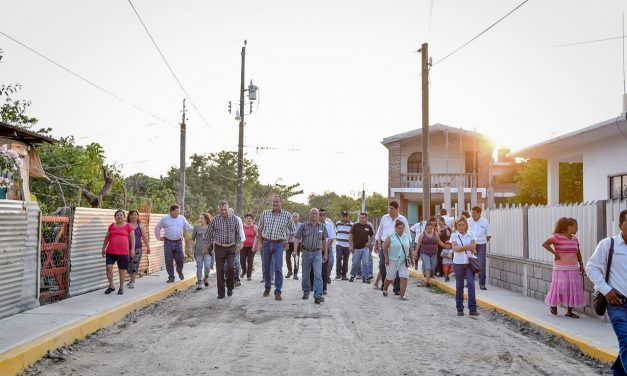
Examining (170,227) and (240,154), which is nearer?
(170,227)

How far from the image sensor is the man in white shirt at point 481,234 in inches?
582

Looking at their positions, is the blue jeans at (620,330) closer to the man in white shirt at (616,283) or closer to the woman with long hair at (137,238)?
the man in white shirt at (616,283)

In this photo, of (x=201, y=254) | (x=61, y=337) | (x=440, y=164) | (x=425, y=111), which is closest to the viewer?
(x=61, y=337)

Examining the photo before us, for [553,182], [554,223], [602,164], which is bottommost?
[554,223]

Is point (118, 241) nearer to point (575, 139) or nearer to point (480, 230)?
point (480, 230)

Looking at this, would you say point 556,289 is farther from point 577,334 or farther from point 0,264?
point 0,264

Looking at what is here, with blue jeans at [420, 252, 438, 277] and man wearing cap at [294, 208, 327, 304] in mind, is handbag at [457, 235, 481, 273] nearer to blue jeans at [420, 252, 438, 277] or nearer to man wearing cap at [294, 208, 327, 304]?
man wearing cap at [294, 208, 327, 304]

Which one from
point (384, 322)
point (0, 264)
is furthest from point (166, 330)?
point (384, 322)

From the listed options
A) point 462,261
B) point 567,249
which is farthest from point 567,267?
point 462,261

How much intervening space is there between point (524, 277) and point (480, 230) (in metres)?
1.87

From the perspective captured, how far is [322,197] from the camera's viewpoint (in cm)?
9562

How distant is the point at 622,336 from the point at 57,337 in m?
6.21

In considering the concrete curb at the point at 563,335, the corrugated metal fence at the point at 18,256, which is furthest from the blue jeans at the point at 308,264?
the corrugated metal fence at the point at 18,256

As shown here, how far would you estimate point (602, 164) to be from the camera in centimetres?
1684
